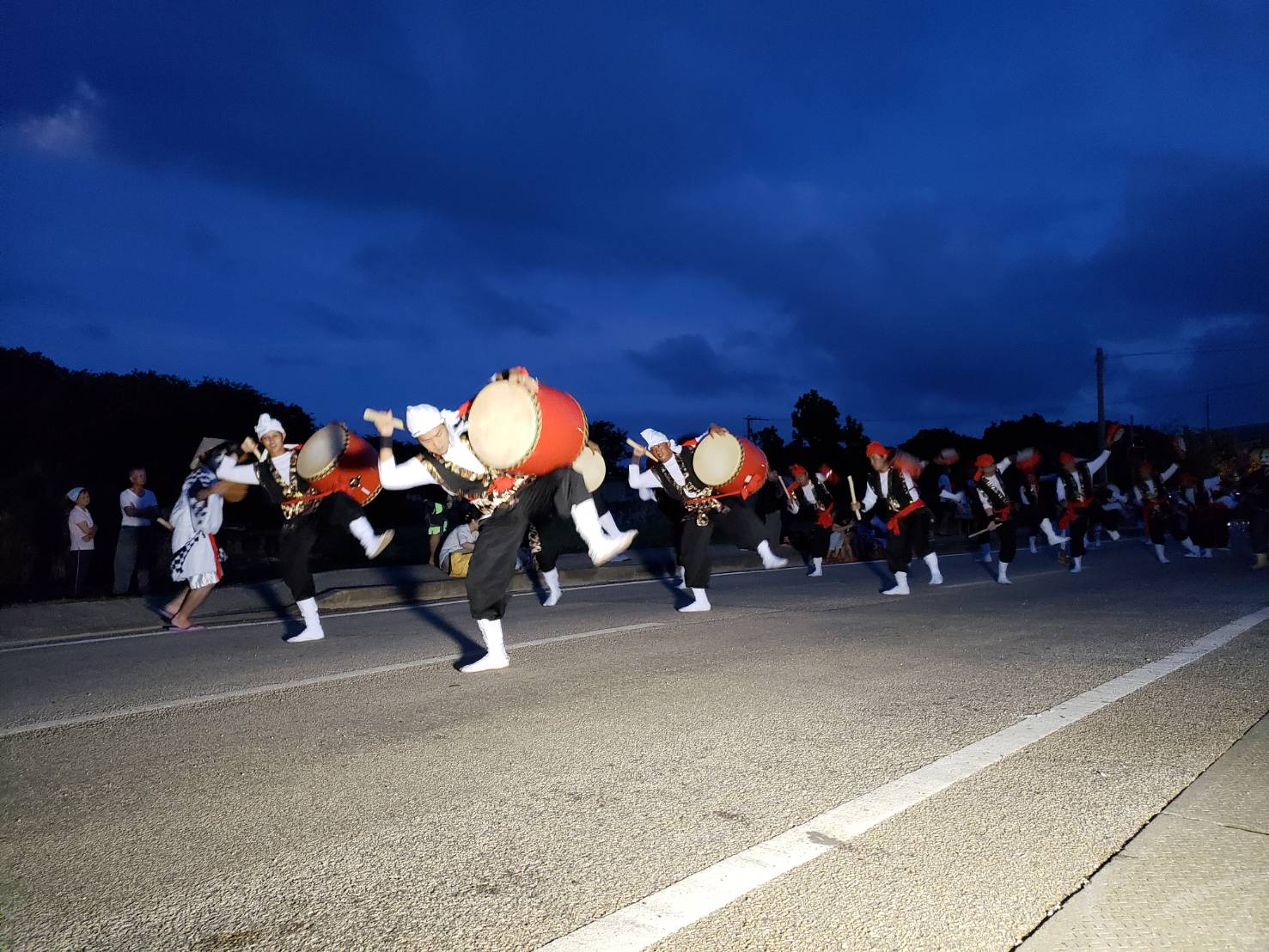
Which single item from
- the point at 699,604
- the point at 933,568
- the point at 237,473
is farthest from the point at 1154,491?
the point at 237,473

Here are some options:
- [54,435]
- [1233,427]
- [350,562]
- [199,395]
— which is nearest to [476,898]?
[350,562]

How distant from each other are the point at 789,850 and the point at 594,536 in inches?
161

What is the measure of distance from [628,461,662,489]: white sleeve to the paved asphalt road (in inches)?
107

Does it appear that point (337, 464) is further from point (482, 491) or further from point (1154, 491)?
point (1154, 491)

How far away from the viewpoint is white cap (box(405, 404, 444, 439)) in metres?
6.02

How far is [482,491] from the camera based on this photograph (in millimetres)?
6355

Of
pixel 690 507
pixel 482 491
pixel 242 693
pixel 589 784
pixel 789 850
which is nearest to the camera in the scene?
pixel 789 850

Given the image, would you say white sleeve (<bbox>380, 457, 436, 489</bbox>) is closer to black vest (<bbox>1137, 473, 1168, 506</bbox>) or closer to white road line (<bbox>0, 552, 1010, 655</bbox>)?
white road line (<bbox>0, 552, 1010, 655</bbox>)

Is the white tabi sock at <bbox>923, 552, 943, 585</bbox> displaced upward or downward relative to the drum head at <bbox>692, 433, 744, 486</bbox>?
downward

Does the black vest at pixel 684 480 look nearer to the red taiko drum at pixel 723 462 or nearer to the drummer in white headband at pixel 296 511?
the red taiko drum at pixel 723 462

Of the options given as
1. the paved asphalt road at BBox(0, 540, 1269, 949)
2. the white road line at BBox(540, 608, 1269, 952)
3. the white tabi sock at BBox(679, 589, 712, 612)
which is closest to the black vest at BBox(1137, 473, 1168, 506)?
the paved asphalt road at BBox(0, 540, 1269, 949)

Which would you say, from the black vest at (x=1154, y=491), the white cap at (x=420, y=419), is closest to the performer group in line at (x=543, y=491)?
the white cap at (x=420, y=419)

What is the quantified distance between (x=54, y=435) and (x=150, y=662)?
14.8m

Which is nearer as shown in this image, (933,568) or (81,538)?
(81,538)
